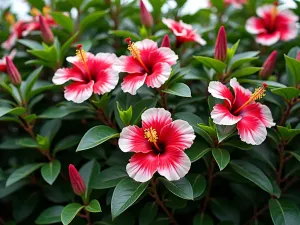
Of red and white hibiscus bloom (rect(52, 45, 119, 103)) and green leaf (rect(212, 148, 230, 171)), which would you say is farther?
red and white hibiscus bloom (rect(52, 45, 119, 103))

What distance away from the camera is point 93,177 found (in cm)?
112

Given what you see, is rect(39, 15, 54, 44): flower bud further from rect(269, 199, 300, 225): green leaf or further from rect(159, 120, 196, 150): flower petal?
rect(269, 199, 300, 225): green leaf

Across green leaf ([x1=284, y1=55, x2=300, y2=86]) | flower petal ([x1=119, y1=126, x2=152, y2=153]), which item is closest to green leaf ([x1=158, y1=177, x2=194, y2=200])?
flower petal ([x1=119, y1=126, x2=152, y2=153])

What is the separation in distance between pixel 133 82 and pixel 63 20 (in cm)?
50

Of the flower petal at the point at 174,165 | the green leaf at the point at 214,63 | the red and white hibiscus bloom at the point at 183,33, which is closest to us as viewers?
the flower petal at the point at 174,165

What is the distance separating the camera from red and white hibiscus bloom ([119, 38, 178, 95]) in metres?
1.04

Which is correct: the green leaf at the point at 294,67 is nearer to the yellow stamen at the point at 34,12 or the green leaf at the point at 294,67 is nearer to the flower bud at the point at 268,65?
the flower bud at the point at 268,65

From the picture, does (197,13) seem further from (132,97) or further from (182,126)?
(182,126)

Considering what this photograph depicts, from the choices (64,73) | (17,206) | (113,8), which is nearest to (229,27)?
(113,8)

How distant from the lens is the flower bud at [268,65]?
1201mm

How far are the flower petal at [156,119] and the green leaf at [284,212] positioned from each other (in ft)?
1.29

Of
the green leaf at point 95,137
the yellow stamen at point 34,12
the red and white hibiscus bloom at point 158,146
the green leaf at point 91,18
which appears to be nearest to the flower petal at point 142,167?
the red and white hibiscus bloom at point 158,146

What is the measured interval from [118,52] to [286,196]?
759 millimetres

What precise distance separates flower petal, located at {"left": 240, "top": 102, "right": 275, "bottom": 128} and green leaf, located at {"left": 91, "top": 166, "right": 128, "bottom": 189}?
36cm
